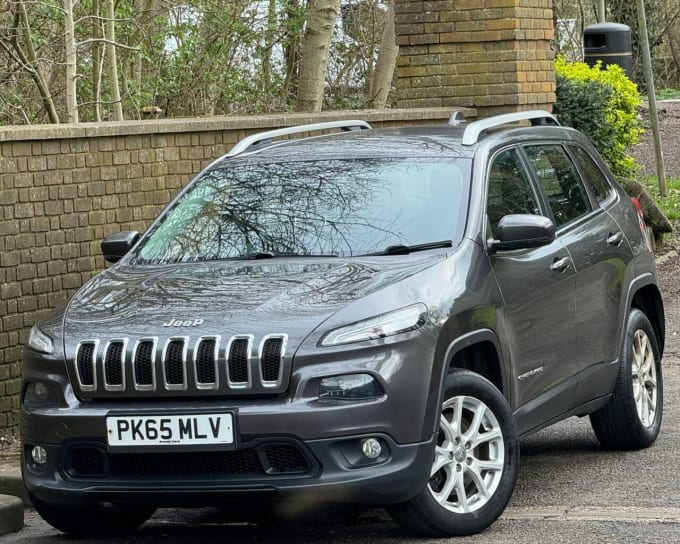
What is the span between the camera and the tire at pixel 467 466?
17.9 feet

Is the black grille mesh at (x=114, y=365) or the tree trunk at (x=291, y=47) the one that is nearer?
the black grille mesh at (x=114, y=365)

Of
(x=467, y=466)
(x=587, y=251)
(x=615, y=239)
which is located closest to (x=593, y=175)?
(x=615, y=239)

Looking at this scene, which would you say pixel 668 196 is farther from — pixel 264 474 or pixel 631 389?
pixel 264 474

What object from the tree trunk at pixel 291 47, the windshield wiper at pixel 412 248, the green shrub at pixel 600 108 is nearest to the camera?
the windshield wiper at pixel 412 248

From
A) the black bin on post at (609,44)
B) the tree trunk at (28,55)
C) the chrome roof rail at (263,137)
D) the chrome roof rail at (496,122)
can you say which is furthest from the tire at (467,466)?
the black bin on post at (609,44)

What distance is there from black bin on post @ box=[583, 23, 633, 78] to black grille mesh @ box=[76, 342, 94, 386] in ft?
59.5

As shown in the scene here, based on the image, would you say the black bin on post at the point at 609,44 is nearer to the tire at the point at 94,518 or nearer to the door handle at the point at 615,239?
the door handle at the point at 615,239

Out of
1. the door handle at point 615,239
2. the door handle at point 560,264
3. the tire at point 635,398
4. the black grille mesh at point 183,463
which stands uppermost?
the door handle at point 560,264

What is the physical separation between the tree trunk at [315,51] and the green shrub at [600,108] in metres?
2.57

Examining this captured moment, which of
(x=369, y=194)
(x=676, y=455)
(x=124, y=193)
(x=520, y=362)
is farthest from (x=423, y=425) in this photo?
(x=124, y=193)

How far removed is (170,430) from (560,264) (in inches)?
86.4

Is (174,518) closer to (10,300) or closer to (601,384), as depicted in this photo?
(601,384)

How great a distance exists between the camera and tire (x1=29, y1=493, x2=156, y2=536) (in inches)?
228

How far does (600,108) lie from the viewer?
15.6 metres
